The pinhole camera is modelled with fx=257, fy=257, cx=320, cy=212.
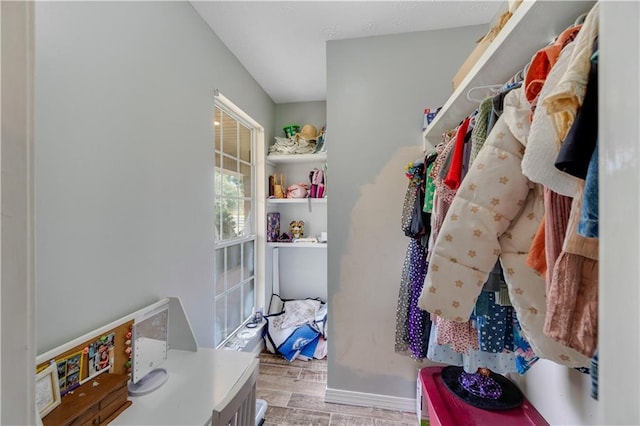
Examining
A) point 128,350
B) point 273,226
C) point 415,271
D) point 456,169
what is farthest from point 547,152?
point 273,226

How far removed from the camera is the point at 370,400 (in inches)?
68.2

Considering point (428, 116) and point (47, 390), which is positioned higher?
point (428, 116)

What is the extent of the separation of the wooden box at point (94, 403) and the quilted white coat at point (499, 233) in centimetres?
109

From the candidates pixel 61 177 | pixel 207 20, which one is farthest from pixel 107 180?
pixel 207 20

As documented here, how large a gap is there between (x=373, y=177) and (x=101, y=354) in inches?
63.1

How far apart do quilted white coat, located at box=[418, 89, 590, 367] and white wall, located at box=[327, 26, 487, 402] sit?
1.04 m

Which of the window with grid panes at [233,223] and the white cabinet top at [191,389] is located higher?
the window with grid panes at [233,223]

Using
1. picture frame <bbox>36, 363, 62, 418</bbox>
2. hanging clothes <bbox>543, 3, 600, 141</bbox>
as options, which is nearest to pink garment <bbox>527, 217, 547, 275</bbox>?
hanging clothes <bbox>543, 3, 600, 141</bbox>

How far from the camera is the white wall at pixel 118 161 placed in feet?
2.62

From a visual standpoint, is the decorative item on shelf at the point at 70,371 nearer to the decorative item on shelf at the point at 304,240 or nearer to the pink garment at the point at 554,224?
the pink garment at the point at 554,224

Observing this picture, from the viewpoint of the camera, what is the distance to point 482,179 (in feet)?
2.11

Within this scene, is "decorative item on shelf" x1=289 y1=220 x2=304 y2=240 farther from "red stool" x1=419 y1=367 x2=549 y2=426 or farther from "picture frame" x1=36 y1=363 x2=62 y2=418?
"picture frame" x1=36 y1=363 x2=62 y2=418

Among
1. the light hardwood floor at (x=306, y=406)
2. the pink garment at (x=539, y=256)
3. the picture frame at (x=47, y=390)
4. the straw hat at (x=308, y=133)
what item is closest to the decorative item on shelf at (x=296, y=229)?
the straw hat at (x=308, y=133)

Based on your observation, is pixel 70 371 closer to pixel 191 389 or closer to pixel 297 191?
pixel 191 389
